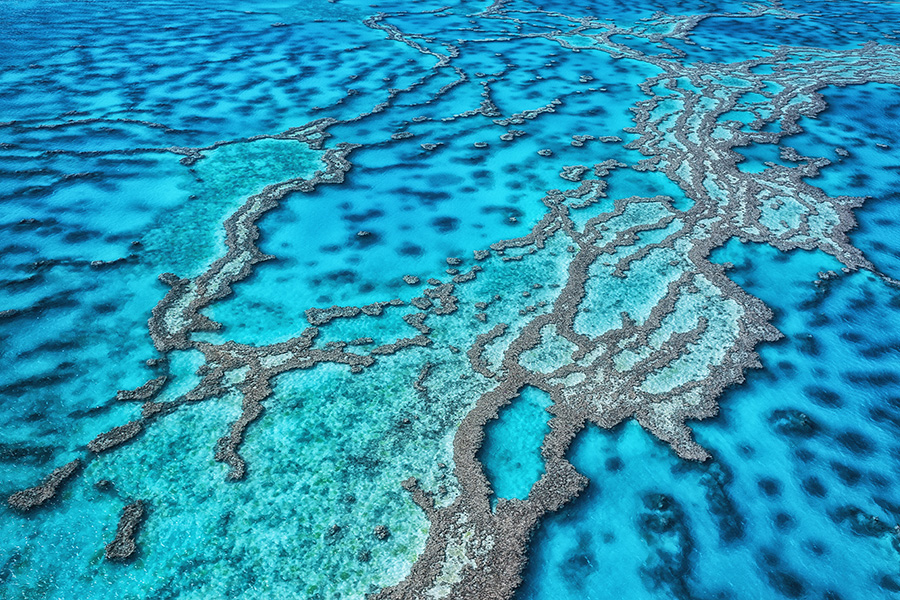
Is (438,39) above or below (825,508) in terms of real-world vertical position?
above

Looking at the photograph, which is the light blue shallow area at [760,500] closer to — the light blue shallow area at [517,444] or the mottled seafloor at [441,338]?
the mottled seafloor at [441,338]

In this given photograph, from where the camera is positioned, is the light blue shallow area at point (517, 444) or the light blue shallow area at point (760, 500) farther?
the light blue shallow area at point (517, 444)

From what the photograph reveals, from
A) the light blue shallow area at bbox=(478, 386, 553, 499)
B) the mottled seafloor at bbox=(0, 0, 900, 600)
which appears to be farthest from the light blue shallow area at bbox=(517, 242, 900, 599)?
the light blue shallow area at bbox=(478, 386, 553, 499)

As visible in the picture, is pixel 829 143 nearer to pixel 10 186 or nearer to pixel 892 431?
pixel 892 431

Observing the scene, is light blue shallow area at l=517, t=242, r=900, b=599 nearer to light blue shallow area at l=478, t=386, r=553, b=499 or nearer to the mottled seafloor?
the mottled seafloor

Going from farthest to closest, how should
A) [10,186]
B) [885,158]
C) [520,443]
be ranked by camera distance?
1. [885,158]
2. [10,186]
3. [520,443]

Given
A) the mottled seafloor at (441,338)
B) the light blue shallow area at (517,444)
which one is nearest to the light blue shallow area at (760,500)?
the mottled seafloor at (441,338)

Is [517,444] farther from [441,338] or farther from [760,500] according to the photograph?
[760,500]

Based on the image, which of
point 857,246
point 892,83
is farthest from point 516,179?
point 892,83
